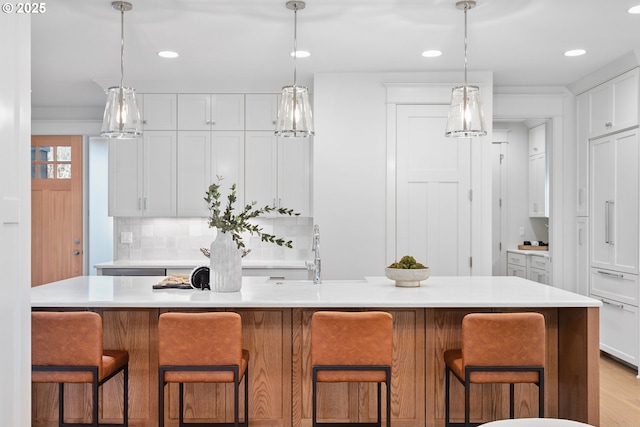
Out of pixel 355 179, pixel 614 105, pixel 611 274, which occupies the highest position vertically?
pixel 614 105

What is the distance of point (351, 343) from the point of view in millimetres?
2701

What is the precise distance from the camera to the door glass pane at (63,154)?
643 centimetres

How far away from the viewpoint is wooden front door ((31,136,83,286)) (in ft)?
21.1

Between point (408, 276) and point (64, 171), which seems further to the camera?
point (64, 171)

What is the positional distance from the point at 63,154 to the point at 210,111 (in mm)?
2159

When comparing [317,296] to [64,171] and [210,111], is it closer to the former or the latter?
[210,111]

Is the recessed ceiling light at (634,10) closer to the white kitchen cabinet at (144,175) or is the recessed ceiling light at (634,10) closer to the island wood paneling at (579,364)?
the island wood paneling at (579,364)

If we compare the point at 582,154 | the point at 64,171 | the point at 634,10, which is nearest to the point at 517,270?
the point at 582,154

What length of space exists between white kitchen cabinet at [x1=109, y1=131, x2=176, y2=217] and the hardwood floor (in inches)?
157

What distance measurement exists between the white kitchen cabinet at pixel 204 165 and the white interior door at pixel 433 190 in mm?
1562

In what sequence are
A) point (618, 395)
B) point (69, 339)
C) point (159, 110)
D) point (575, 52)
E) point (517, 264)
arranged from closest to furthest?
point (69, 339)
point (618, 395)
point (575, 52)
point (159, 110)
point (517, 264)

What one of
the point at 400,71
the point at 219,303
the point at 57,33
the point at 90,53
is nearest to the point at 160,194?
the point at 90,53

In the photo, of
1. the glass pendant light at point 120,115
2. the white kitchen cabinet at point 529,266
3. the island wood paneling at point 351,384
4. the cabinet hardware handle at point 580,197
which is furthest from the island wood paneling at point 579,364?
the white kitchen cabinet at point 529,266
